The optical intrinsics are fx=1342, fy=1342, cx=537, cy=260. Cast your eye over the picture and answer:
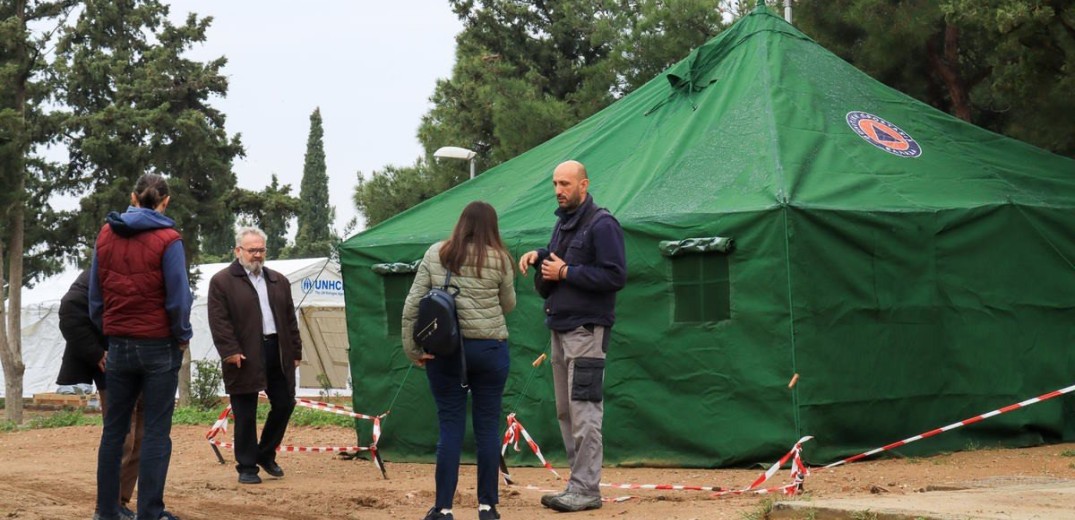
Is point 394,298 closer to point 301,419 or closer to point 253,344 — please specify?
point 253,344

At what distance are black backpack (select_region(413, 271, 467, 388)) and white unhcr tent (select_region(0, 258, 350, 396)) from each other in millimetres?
14855

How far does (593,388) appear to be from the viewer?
262 inches

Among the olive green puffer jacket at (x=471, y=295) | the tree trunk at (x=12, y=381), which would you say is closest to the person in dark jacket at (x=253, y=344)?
the olive green puffer jacket at (x=471, y=295)

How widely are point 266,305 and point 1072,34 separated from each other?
21.0 ft

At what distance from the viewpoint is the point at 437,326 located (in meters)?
6.09

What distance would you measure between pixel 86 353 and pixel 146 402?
3.56ft

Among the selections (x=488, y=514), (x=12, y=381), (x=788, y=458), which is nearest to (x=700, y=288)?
(x=788, y=458)

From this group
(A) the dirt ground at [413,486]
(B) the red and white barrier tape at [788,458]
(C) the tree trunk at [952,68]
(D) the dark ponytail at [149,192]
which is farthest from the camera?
(C) the tree trunk at [952,68]

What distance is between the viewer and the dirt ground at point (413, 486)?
6.85m

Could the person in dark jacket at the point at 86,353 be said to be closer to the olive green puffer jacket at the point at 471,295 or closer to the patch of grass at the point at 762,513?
the olive green puffer jacket at the point at 471,295

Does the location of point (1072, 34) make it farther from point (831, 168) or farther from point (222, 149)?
point (222, 149)

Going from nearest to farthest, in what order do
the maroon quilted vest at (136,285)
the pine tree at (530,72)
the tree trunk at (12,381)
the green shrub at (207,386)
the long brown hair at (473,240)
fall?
the maroon quilted vest at (136,285)
the long brown hair at (473,240)
the green shrub at (207,386)
the tree trunk at (12,381)
the pine tree at (530,72)

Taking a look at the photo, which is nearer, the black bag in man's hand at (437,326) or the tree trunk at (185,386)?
the black bag in man's hand at (437,326)

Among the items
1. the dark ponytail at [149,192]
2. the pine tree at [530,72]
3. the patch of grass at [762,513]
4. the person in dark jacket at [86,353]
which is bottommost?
the patch of grass at [762,513]
